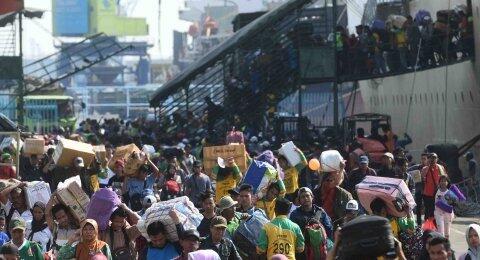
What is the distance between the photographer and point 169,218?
12.8 m

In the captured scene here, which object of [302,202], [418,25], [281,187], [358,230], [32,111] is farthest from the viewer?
[32,111]

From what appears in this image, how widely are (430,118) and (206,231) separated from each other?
83.4ft

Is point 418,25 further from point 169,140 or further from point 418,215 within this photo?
point 418,215

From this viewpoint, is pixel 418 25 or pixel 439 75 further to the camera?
pixel 439 75

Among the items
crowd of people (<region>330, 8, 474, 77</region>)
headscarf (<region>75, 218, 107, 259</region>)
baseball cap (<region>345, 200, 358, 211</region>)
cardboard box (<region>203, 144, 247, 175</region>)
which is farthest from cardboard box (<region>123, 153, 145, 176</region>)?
crowd of people (<region>330, 8, 474, 77</region>)

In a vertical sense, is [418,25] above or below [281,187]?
above

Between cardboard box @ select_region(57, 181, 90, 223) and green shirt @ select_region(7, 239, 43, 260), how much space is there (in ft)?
4.52


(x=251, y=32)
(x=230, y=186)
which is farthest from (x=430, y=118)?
(x=230, y=186)

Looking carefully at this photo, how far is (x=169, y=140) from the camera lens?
3703cm

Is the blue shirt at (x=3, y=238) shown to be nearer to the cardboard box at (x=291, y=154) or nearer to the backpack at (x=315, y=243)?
the backpack at (x=315, y=243)

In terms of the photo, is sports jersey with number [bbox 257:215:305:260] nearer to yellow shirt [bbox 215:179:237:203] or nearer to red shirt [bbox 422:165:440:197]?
yellow shirt [bbox 215:179:237:203]

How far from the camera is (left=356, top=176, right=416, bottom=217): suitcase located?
14328 mm

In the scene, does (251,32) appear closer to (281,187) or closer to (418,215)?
(418,215)

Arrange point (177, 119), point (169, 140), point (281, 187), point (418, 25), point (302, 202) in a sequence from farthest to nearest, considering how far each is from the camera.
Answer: point (177, 119) → point (169, 140) → point (418, 25) → point (281, 187) → point (302, 202)
